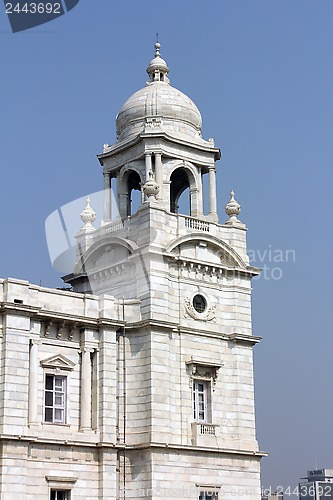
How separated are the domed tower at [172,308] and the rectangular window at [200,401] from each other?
40 mm

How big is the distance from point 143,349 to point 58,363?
11.3ft

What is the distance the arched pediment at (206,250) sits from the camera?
36938 mm

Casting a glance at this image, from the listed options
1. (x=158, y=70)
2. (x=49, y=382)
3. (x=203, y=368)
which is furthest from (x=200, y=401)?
(x=158, y=70)

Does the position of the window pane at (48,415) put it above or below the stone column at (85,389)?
below

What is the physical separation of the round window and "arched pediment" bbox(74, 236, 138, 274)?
10.9ft

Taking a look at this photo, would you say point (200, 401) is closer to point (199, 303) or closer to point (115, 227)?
point (199, 303)

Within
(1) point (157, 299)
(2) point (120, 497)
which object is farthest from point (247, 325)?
(2) point (120, 497)

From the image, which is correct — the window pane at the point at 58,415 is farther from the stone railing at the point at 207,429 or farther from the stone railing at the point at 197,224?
the stone railing at the point at 197,224

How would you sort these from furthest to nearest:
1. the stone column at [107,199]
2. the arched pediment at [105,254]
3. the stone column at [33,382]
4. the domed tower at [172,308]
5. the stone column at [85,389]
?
the stone column at [107,199] < the arched pediment at [105,254] < the domed tower at [172,308] < the stone column at [85,389] < the stone column at [33,382]

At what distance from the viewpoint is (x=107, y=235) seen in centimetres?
3884

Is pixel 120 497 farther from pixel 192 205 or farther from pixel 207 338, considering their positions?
pixel 192 205

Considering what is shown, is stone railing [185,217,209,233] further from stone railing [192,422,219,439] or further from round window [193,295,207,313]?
stone railing [192,422,219,439]

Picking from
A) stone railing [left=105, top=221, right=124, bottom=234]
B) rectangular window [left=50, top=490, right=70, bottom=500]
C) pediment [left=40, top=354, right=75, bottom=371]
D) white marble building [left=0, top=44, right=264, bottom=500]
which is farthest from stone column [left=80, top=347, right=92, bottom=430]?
stone railing [left=105, top=221, right=124, bottom=234]

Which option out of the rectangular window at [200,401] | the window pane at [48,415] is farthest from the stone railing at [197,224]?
the window pane at [48,415]
